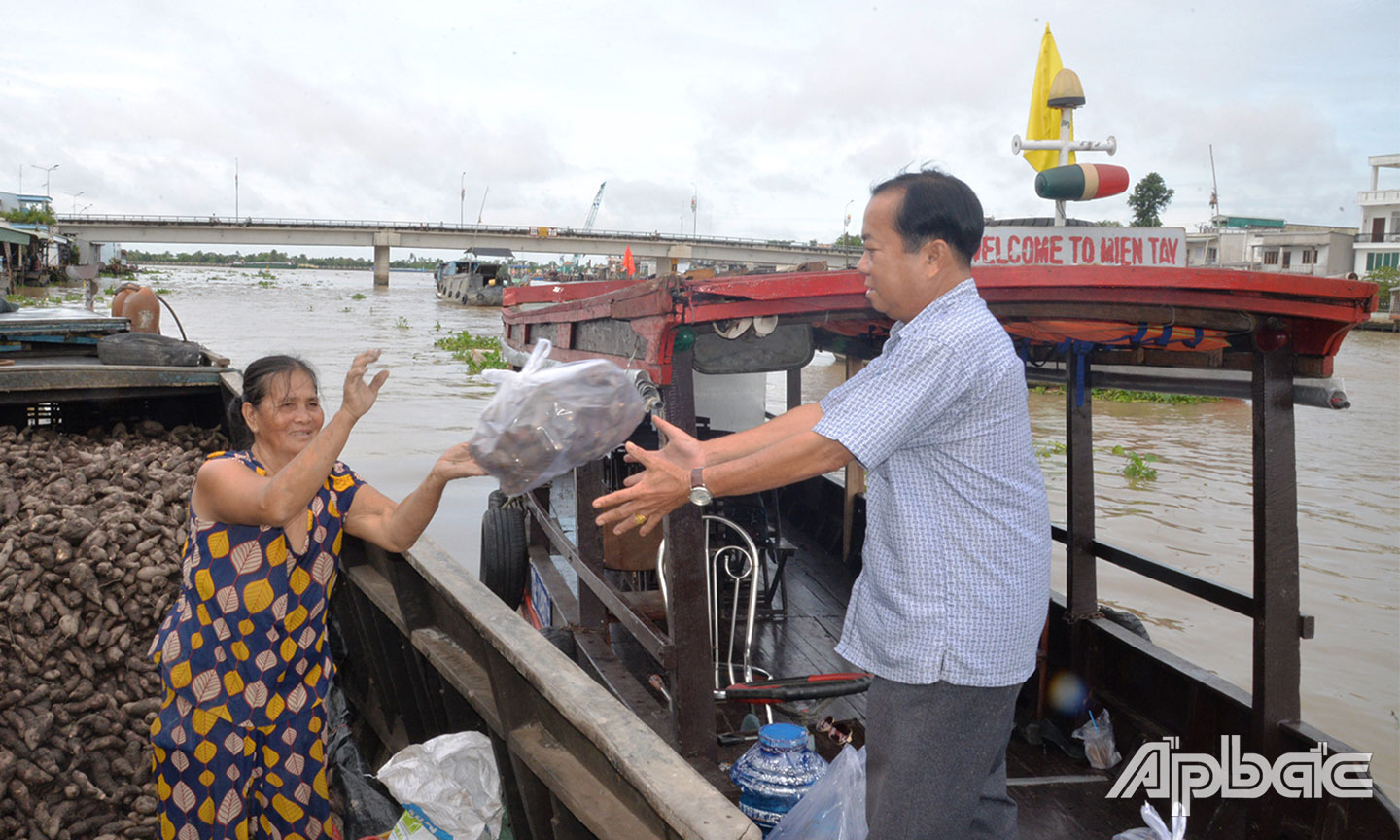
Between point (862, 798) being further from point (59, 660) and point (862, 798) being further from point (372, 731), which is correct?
point (59, 660)

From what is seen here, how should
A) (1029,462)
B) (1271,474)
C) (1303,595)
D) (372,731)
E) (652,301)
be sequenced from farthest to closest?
1. (1303,595)
2. (372,731)
3. (1271,474)
4. (652,301)
5. (1029,462)

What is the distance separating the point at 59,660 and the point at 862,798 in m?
3.00

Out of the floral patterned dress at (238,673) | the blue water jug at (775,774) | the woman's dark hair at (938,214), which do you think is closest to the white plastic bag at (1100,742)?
the blue water jug at (775,774)

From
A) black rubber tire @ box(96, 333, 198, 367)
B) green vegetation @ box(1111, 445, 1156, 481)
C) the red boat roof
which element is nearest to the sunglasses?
the red boat roof

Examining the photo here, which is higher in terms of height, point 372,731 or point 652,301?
point 652,301

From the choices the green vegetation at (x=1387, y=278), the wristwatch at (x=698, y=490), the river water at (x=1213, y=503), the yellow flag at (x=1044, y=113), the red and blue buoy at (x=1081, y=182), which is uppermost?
the green vegetation at (x=1387, y=278)

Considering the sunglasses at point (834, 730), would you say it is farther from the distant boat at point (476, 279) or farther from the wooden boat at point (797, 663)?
the distant boat at point (476, 279)

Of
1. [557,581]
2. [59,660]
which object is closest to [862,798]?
[59,660]

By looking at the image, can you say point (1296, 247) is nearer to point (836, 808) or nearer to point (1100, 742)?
point (1100, 742)

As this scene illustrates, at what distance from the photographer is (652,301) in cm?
268

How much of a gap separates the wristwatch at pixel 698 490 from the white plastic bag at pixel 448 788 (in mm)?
1250

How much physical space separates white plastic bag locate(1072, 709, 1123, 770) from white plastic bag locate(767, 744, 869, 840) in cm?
188

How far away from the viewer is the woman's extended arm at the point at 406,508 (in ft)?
7.48

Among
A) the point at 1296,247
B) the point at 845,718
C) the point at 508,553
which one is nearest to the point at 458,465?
the point at 845,718
